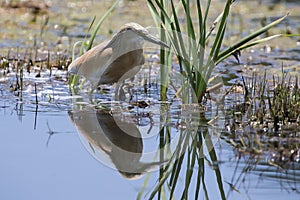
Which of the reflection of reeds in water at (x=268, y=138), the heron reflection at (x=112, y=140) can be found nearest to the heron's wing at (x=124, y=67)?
the heron reflection at (x=112, y=140)

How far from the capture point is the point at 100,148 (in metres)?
4.21

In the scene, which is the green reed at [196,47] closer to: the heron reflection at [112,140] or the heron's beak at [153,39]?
the heron's beak at [153,39]

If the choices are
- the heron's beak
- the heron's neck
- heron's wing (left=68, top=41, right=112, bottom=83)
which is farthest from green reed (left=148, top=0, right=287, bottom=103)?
heron's wing (left=68, top=41, right=112, bottom=83)

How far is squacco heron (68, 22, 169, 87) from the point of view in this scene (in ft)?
17.0

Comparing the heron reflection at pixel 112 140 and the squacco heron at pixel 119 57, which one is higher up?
the squacco heron at pixel 119 57

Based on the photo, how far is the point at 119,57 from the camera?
17.0 feet

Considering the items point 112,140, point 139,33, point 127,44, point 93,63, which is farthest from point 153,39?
point 112,140

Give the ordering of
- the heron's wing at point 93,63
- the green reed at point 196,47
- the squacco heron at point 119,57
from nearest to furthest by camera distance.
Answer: the green reed at point 196,47, the squacco heron at point 119,57, the heron's wing at point 93,63

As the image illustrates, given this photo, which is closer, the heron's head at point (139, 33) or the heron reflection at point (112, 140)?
the heron reflection at point (112, 140)

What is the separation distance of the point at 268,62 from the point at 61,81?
244cm

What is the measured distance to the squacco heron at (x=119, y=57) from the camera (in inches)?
204

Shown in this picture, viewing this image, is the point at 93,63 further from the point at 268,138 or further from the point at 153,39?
the point at 268,138

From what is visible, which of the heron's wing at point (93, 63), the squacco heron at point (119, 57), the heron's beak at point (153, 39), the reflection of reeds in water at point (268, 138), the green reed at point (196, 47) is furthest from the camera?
the heron's wing at point (93, 63)

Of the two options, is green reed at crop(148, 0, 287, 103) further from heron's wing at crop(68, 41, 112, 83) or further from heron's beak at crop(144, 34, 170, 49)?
heron's wing at crop(68, 41, 112, 83)
